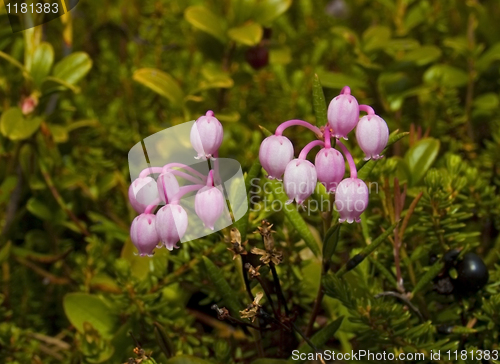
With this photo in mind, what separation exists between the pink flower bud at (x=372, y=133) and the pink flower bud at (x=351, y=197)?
0.05m

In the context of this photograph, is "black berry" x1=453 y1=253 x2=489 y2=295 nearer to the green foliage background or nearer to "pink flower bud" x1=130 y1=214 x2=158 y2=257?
the green foliage background

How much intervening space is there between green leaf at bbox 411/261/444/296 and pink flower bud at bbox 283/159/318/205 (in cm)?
34

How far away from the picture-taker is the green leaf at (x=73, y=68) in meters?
1.33

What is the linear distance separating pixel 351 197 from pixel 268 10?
903 mm

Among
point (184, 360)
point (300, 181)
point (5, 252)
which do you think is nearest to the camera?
point (300, 181)

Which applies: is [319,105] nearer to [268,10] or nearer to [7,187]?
[268,10]

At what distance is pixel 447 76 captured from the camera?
59.6 inches

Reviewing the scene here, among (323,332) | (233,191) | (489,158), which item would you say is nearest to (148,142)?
(233,191)

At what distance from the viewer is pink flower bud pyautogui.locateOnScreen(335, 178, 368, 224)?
75 centimetres

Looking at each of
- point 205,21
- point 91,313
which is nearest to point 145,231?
point 91,313

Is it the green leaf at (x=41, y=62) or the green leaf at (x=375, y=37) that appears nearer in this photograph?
the green leaf at (x=41, y=62)

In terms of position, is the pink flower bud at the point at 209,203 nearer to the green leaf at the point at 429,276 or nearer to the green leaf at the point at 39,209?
the green leaf at the point at 429,276

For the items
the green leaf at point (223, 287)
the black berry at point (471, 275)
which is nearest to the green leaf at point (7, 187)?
the green leaf at point (223, 287)

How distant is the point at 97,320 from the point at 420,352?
64 centimetres
